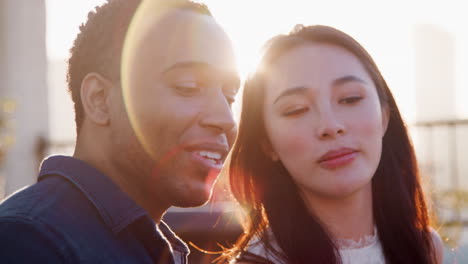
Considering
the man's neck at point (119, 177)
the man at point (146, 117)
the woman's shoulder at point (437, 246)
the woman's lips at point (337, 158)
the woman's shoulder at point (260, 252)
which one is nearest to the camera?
the man at point (146, 117)

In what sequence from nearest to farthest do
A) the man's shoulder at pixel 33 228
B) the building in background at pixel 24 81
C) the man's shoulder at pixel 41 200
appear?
1. the man's shoulder at pixel 33 228
2. the man's shoulder at pixel 41 200
3. the building in background at pixel 24 81

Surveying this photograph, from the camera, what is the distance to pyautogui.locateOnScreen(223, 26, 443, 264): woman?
2.64m

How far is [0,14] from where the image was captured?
9391 millimetres

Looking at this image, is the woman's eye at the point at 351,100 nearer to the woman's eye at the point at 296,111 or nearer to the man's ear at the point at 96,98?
the woman's eye at the point at 296,111

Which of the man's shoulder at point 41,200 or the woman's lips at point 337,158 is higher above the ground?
the man's shoulder at point 41,200

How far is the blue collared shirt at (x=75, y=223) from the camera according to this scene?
1.63m

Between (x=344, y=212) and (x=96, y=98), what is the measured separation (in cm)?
139

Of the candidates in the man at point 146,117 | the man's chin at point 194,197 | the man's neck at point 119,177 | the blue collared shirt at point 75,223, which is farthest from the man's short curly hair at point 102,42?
the man's chin at point 194,197

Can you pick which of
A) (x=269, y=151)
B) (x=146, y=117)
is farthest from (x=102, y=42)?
(x=269, y=151)

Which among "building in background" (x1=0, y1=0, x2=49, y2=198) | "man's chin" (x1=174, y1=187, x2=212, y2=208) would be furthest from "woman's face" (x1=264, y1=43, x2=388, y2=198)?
"building in background" (x1=0, y1=0, x2=49, y2=198)

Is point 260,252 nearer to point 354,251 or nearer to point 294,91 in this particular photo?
point 354,251

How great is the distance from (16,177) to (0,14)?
265 cm

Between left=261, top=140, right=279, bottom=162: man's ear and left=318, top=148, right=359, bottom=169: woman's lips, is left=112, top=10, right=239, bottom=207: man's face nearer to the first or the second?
left=318, top=148, right=359, bottom=169: woman's lips

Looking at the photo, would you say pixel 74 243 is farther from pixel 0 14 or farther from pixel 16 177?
pixel 0 14
